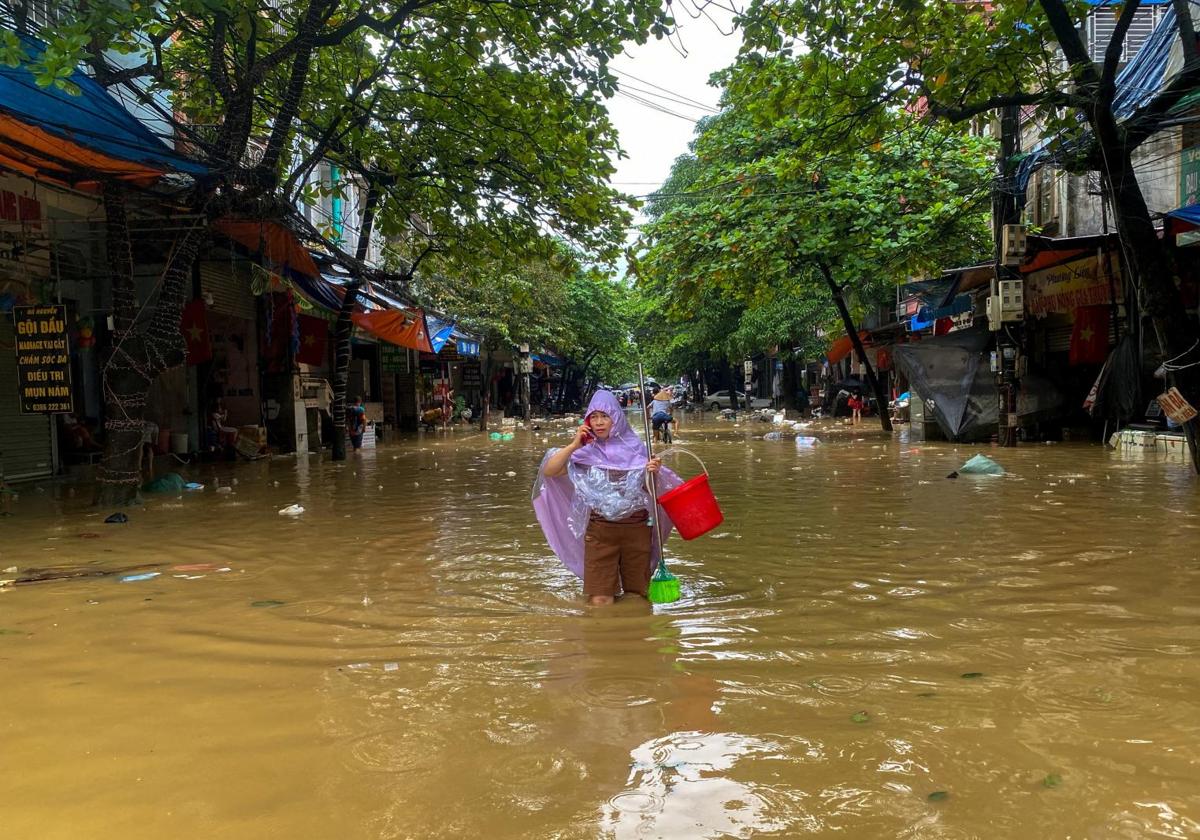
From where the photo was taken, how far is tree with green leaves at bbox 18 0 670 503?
9.30m

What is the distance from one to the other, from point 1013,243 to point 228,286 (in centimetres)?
1399

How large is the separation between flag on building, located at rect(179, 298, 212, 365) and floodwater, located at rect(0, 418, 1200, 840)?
7.26 meters

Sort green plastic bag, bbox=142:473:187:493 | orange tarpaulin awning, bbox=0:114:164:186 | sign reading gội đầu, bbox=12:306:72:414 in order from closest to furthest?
orange tarpaulin awning, bbox=0:114:164:186
sign reading gội đầu, bbox=12:306:72:414
green plastic bag, bbox=142:473:187:493

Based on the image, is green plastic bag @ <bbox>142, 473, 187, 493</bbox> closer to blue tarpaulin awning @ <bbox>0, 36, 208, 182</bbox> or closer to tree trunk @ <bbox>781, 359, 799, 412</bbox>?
blue tarpaulin awning @ <bbox>0, 36, 208, 182</bbox>

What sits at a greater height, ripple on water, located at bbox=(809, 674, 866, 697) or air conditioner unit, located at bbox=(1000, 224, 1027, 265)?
air conditioner unit, located at bbox=(1000, 224, 1027, 265)

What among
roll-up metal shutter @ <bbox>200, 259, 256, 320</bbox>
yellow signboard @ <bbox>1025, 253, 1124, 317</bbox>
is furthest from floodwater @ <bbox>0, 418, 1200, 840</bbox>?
roll-up metal shutter @ <bbox>200, 259, 256, 320</bbox>

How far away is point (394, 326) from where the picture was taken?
18.5 meters

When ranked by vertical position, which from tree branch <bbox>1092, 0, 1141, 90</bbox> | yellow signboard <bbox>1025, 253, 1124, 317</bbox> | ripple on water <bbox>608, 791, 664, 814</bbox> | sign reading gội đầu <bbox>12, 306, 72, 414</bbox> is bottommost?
ripple on water <bbox>608, 791, 664, 814</bbox>

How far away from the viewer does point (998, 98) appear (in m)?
9.87

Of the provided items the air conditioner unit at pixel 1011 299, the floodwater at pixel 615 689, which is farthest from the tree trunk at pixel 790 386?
the floodwater at pixel 615 689

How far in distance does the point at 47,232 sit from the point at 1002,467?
13261mm

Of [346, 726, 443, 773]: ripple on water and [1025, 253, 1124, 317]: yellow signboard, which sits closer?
[346, 726, 443, 773]: ripple on water

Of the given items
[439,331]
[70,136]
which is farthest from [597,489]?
[439,331]

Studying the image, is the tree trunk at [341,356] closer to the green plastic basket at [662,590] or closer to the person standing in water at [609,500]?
the person standing in water at [609,500]
